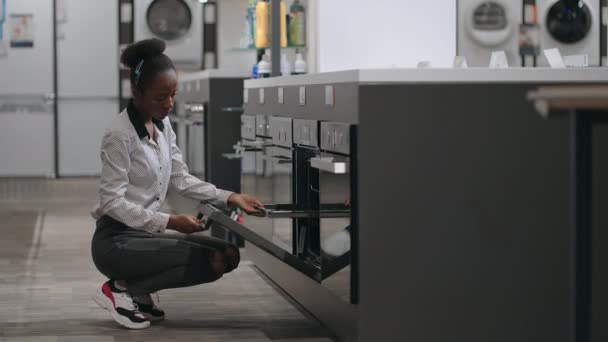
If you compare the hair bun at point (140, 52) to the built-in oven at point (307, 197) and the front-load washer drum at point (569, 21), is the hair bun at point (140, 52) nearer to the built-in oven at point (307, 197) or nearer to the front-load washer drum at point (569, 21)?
the built-in oven at point (307, 197)

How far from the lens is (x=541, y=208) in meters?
3.23

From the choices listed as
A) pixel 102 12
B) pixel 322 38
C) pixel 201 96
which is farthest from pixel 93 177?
pixel 322 38

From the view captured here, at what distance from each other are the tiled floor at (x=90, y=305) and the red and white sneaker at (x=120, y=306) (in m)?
0.04

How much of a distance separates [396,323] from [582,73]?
938mm

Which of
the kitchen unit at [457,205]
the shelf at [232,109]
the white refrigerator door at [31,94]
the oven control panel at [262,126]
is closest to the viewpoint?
the kitchen unit at [457,205]

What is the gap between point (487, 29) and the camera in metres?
4.88

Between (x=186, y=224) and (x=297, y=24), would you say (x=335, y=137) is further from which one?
(x=297, y=24)

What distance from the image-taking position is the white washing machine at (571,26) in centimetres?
414

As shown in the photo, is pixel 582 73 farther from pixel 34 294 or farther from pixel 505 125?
pixel 34 294

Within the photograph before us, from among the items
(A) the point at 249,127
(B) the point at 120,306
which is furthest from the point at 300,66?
(B) the point at 120,306

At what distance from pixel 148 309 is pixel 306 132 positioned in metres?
0.90

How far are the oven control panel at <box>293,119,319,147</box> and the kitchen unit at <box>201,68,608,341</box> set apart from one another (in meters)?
0.54

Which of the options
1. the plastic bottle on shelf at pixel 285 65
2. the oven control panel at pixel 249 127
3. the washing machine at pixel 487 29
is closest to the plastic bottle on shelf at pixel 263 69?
the plastic bottle on shelf at pixel 285 65

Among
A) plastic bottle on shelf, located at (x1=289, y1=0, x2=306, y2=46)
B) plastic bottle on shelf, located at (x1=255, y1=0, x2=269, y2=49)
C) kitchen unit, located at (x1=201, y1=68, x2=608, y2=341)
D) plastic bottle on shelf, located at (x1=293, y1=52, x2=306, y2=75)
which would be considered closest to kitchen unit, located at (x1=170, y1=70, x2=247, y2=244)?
plastic bottle on shelf, located at (x1=255, y1=0, x2=269, y2=49)
